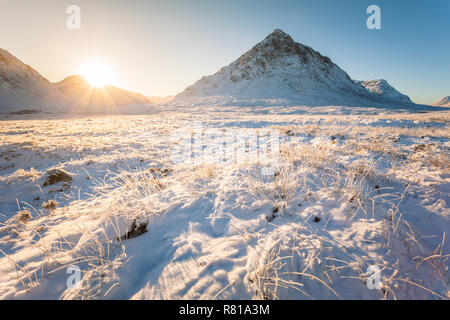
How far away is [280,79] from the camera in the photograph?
78.5 m

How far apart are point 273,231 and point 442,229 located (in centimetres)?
185

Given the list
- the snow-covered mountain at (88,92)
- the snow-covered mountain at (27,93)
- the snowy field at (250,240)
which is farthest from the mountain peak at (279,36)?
the snowy field at (250,240)

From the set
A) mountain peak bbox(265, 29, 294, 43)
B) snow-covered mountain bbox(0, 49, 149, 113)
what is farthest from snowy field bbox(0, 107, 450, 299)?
mountain peak bbox(265, 29, 294, 43)

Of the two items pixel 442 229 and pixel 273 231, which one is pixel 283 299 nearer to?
pixel 273 231

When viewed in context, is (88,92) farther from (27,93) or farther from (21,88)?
(27,93)

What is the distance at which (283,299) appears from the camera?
4.63 feet

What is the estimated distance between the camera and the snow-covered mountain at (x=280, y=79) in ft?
225

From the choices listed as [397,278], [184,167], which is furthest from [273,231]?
[184,167]

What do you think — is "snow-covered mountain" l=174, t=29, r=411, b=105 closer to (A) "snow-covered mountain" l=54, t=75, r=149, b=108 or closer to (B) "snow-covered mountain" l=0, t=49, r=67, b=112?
(A) "snow-covered mountain" l=54, t=75, r=149, b=108

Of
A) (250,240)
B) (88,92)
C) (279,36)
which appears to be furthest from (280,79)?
(88,92)

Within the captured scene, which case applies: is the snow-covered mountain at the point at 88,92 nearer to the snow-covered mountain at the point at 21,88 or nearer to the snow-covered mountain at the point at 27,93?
the snow-covered mountain at the point at 21,88

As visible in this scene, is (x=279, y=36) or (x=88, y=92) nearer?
(x=279, y=36)
